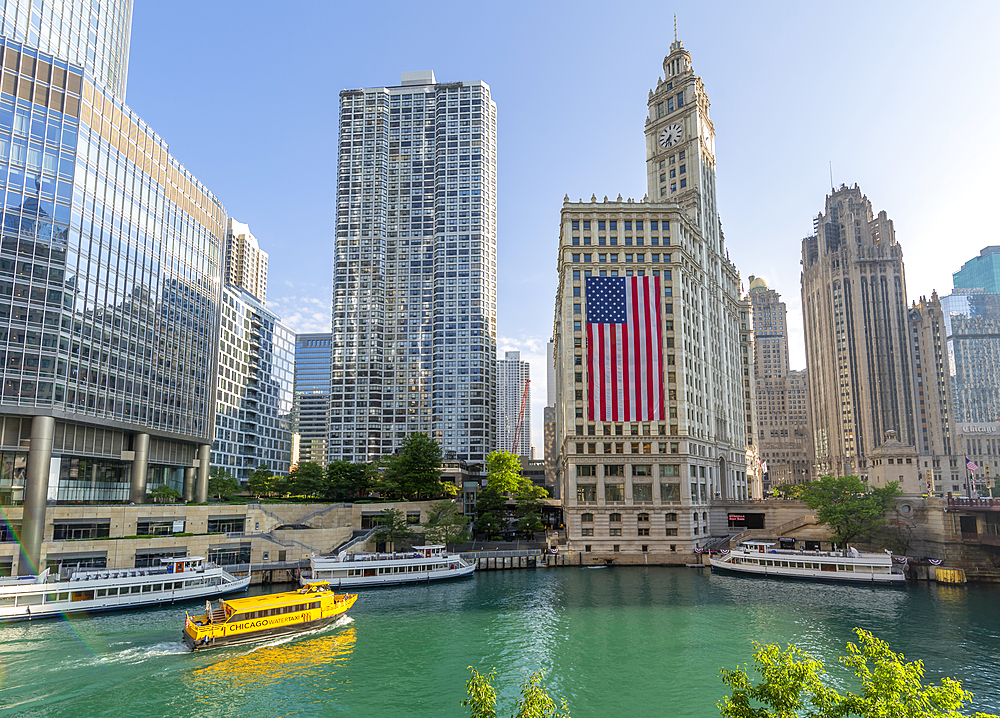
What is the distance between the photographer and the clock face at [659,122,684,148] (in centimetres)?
14588

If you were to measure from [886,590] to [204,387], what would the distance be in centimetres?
11373

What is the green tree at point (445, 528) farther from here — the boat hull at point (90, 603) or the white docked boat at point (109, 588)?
the boat hull at point (90, 603)

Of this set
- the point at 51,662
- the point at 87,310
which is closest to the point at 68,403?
the point at 87,310

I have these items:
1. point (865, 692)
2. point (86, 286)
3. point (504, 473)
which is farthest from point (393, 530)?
point (865, 692)

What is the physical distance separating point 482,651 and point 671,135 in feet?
429

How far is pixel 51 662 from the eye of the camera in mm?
48094

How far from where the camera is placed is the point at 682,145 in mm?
144375

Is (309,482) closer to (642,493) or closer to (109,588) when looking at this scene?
(109,588)

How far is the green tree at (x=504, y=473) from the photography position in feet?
413

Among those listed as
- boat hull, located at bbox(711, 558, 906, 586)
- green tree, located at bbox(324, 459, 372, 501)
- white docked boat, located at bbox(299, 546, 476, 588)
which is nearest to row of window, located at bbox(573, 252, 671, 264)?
boat hull, located at bbox(711, 558, 906, 586)

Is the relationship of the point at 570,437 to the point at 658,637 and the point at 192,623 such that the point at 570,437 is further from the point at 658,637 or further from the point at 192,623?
the point at 192,623

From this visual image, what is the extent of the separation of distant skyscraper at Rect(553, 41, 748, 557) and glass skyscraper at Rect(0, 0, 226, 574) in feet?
230

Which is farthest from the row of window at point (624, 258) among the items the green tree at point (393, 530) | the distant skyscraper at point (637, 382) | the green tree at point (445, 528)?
the green tree at point (393, 530)

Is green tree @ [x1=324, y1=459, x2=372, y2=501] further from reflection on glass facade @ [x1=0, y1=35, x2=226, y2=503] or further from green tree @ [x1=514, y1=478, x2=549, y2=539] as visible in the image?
green tree @ [x1=514, y1=478, x2=549, y2=539]
